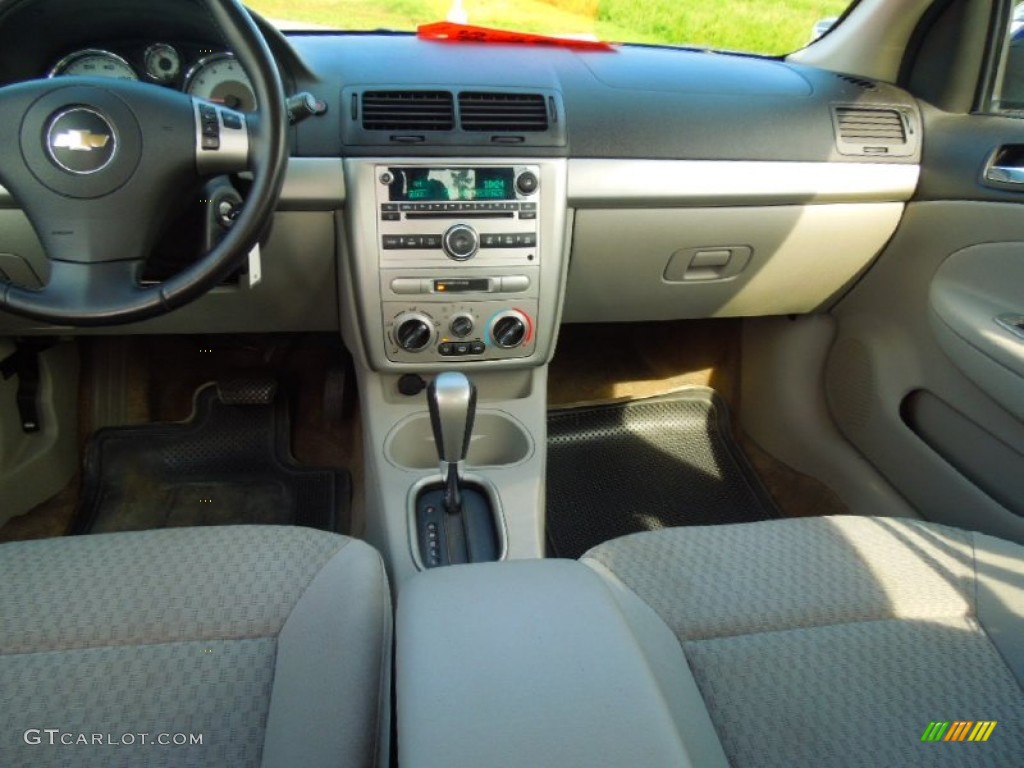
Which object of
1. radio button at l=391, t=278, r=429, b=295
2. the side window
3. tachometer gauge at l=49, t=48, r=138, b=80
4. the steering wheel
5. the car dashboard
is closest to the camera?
the steering wheel

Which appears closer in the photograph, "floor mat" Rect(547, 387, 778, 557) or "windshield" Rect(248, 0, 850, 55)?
"windshield" Rect(248, 0, 850, 55)

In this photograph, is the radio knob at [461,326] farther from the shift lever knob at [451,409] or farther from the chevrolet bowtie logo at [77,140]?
the chevrolet bowtie logo at [77,140]

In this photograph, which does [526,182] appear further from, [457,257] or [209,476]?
[209,476]

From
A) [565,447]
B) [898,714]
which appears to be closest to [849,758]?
[898,714]

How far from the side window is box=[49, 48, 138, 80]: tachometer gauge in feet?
5.90

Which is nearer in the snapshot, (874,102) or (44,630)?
(44,630)

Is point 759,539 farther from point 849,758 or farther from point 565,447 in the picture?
point 565,447

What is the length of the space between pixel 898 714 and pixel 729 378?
1657 millimetres

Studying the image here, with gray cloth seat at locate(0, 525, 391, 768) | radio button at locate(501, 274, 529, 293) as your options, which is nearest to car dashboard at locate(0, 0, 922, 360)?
radio button at locate(501, 274, 529, 293)

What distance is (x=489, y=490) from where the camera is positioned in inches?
66.7

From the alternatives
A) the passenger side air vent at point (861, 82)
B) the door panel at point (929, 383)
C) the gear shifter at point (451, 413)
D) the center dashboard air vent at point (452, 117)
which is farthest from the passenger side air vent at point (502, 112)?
the door panel at point (929, 383)

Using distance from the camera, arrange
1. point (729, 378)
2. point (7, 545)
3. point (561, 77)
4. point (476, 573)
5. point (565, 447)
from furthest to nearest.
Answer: point (729, 378) → point (565, 447) → point (561, 77) → point (7, 545) → point (476, 573)

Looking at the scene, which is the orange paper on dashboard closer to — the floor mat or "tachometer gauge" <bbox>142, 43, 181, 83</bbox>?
"tachometer gauge" <bbox>142, 43, 181, 83</bbox>

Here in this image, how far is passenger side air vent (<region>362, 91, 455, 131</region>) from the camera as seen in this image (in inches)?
58.2
